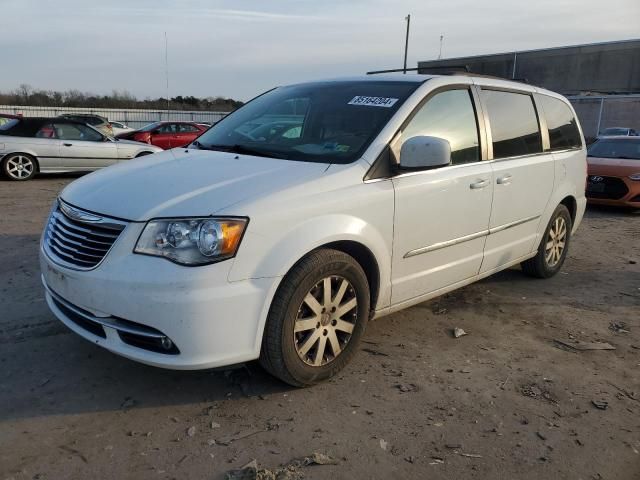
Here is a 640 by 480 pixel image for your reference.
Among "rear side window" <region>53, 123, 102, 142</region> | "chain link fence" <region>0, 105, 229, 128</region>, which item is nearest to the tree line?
"chain link fence" <region>0, 105, 229, 128</region>

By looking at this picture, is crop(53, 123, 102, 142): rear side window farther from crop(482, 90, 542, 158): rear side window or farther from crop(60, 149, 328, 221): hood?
crop(482, 90, 542, 158): rear side window

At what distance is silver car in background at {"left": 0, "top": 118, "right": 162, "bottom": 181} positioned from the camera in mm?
11289

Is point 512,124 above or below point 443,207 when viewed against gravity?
above

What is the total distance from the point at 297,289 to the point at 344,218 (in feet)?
1.61

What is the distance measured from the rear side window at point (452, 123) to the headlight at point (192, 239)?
1394 mm

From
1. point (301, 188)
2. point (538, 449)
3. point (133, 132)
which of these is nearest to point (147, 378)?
point (301, 188)

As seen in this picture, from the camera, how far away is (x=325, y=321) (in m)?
3.14

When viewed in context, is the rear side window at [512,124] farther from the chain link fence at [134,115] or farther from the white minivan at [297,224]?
the chain link fence at [134,115]

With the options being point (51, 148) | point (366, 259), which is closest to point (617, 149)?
point (366, 259)

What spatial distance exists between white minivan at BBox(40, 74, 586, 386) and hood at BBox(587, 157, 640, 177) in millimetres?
6065

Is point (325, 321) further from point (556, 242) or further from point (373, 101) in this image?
point (556, 242)

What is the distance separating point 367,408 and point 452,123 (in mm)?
2085

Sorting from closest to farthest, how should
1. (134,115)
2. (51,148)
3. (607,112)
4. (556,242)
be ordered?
(556,242)
(51,148)
(607,112)
(134,115)

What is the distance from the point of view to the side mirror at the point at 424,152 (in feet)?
10.9
